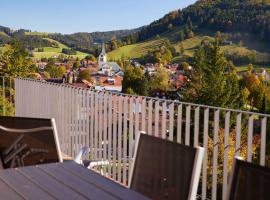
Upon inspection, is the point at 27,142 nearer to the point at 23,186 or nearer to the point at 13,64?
the point at 23,186

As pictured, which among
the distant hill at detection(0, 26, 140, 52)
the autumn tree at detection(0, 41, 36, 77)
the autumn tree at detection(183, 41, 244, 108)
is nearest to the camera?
the autumn tree at detection(0, 41, 36, 77)

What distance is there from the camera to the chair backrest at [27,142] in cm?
270

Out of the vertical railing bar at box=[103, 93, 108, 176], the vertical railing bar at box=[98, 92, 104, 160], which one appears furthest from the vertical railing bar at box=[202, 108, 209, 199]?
the vertical railing bar at box=[98, 92, 104, 160]

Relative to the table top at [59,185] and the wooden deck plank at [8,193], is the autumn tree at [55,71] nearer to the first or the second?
the table top at [59,185]

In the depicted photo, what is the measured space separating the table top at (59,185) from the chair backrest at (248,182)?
0.46m

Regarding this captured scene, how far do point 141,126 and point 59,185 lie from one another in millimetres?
2529

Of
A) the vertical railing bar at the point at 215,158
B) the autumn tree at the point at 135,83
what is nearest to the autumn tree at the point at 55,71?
the autumn tree at the point at 135,83

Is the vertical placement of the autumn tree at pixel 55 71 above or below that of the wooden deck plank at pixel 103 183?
below

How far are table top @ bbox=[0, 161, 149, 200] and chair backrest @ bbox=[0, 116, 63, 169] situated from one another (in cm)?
37

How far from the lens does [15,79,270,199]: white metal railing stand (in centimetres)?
339

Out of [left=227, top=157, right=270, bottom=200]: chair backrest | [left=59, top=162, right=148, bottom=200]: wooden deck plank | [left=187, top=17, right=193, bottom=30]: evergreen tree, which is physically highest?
[left=187, top=17, right=193, bottom=30]: evergreen tree

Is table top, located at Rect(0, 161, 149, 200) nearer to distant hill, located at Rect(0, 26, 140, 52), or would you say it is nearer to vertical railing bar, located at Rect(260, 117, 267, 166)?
vertical railing bar, located at Rect(260, 117, 267, 166)

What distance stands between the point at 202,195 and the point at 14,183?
218 cm

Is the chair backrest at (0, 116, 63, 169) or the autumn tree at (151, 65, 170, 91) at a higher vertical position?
the chair backrest at (0, 116, 63, 169)
